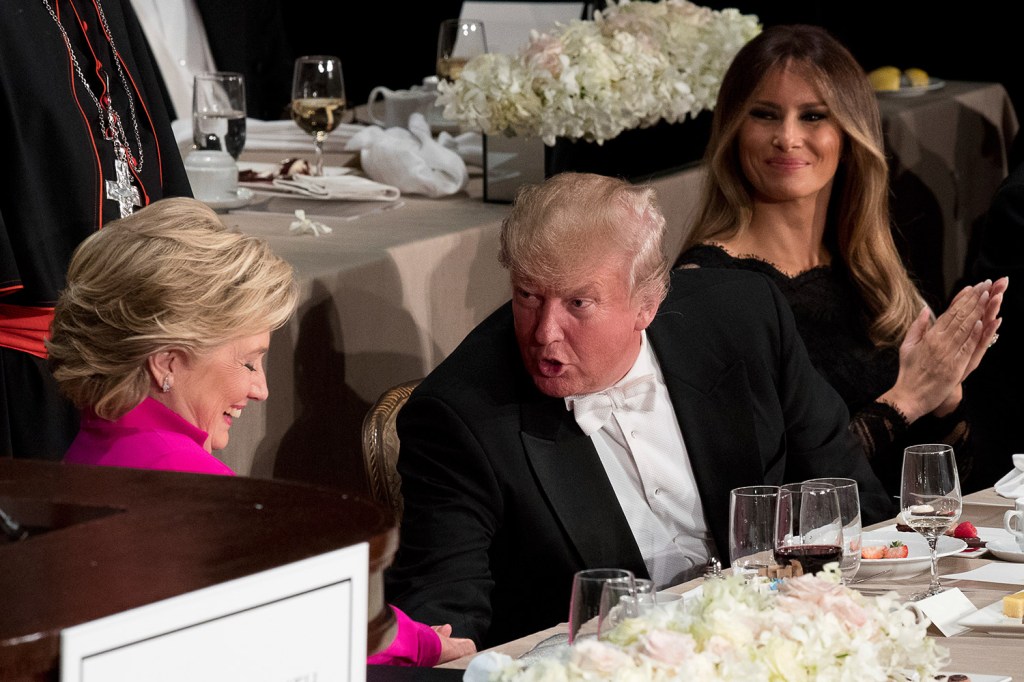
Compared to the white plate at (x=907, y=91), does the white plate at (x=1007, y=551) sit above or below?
below

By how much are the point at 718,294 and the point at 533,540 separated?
0.60 metres

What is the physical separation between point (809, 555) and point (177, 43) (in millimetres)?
3894

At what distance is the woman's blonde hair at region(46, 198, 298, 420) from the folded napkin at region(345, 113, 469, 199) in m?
1.67

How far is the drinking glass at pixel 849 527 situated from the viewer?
5.76ft

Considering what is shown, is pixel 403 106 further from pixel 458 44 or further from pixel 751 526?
pixel 751 526

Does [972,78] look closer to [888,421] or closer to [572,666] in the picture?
[888,421]

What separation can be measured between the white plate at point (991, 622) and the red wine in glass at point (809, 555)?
0.60 ft

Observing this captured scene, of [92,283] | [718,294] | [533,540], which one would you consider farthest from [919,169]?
[92,283]

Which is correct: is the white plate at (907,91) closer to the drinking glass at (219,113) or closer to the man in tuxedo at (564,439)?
the drinking glass at (219,113)

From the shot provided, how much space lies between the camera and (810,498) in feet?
5.65

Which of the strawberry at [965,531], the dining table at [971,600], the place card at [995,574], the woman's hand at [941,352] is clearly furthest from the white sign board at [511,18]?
A: the place card at [995,574]

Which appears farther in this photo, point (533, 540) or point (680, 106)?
point (680, 106)

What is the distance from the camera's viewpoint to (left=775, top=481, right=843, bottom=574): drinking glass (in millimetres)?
1679

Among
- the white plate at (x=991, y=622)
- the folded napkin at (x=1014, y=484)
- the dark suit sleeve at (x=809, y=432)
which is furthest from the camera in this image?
the dark suit sleeve at (x=809, y=432)
